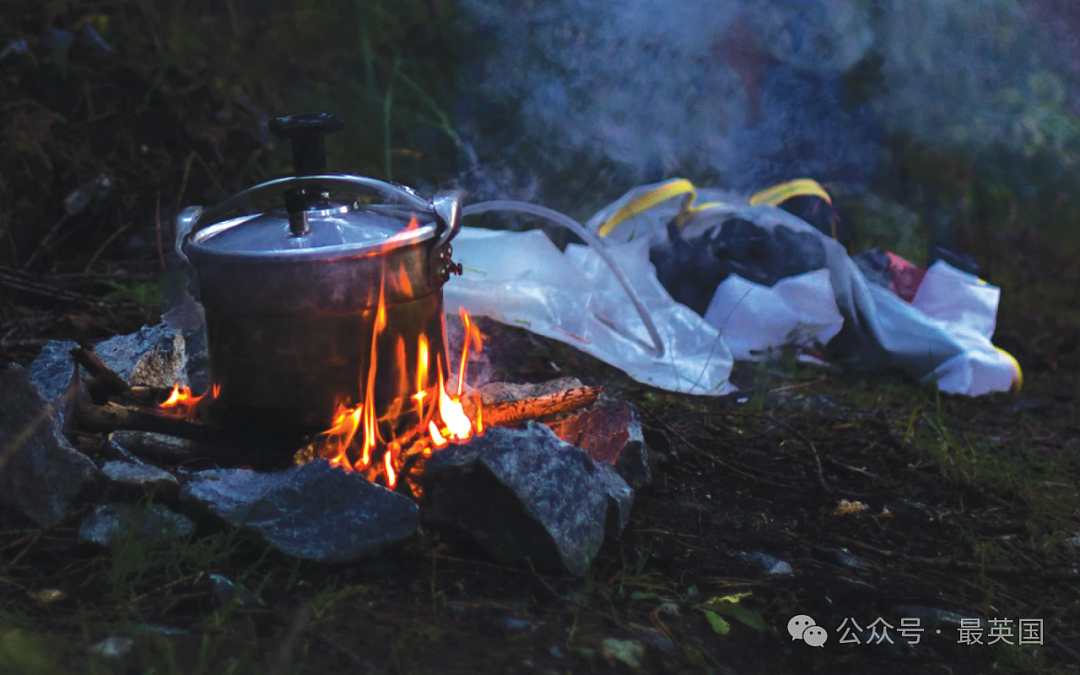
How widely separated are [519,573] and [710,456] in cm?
101

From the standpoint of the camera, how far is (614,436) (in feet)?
8.55

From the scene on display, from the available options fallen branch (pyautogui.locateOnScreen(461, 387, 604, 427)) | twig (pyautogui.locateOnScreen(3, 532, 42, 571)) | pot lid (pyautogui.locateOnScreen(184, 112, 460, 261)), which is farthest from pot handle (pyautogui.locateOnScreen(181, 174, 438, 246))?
twig (pyautogui.locateOnScreen(3, 532, 42, 571))

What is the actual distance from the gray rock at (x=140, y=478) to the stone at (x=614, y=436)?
1074 mm

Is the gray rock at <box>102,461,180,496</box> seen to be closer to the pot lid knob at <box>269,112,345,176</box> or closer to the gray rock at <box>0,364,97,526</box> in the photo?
the gray rock at <box>0,364,97,526</box>

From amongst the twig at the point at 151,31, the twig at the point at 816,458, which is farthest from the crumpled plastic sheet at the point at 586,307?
the twig at the point at 151,31

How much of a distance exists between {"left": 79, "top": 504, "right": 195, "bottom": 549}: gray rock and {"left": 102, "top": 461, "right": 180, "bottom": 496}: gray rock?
0.04m

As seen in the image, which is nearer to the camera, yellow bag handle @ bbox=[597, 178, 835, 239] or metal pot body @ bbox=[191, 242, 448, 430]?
metal pot body @ bbox=[191, 242, 448, 430]

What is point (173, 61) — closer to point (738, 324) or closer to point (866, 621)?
point (738, 324)

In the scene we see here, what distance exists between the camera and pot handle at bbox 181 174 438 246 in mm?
2264

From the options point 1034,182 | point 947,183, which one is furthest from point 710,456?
point 1034,182

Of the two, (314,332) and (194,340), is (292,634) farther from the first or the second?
(194,340)

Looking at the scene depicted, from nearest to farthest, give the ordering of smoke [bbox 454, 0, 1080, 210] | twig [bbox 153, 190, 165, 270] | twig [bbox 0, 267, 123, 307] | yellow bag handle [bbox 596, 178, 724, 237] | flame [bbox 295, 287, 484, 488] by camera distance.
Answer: flame [bbox 295, 287, 484, 488], twig [bbox 0, 267, 123, 307], twig [bbox 153, 190, 165, 270], yellow bag handle [bbox 596, 178, 724, 237], smoke [bbox 454, 0, 1080, 210]

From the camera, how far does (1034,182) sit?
6371 mm

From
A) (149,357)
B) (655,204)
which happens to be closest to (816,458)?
(655,204)
